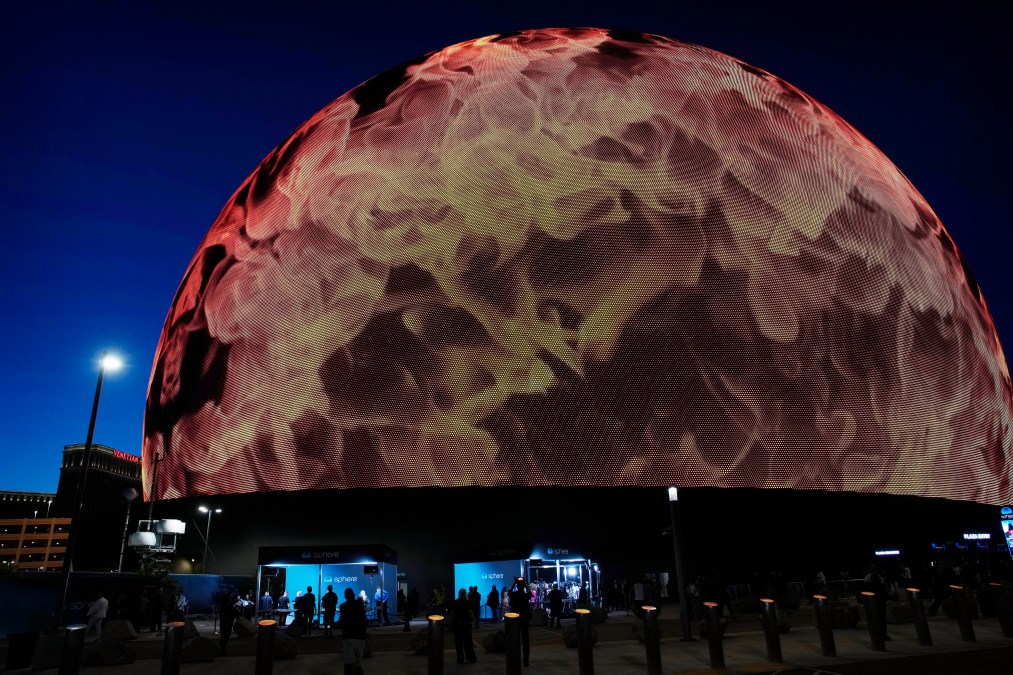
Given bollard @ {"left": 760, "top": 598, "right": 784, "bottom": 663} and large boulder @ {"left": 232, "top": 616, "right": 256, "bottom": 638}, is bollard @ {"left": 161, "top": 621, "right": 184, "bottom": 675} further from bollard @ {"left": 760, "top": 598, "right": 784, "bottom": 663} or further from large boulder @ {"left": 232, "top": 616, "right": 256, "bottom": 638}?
large boulder @ {"left": 232, "top": 616, "right": 256, "bottom": 638}

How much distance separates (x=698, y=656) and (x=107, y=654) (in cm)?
1135

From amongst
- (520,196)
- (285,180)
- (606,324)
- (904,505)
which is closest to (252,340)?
(285,180)

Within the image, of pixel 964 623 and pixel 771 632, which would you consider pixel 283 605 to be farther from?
pixel 964 623

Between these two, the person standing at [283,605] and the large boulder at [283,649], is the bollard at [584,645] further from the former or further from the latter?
the person standing at [283,605]

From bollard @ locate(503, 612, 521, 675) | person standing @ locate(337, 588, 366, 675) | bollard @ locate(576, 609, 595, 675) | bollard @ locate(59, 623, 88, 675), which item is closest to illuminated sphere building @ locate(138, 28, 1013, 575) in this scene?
bollard @ locate(576, 609, 595, 675)

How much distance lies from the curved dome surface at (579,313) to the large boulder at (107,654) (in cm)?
320

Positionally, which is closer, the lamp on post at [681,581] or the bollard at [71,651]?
the bollard at [71,651]

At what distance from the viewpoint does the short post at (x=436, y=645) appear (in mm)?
10078

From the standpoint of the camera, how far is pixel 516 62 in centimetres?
1725

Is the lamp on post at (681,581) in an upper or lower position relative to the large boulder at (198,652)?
A: upper

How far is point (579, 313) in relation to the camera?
14039 millimetres

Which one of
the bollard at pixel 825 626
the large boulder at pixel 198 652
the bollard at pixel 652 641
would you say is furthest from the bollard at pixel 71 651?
the bollard at pixel 825 626

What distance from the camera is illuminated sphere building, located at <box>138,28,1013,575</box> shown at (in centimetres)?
1380

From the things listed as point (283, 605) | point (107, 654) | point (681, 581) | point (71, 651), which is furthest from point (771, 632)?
point (283, 605)
